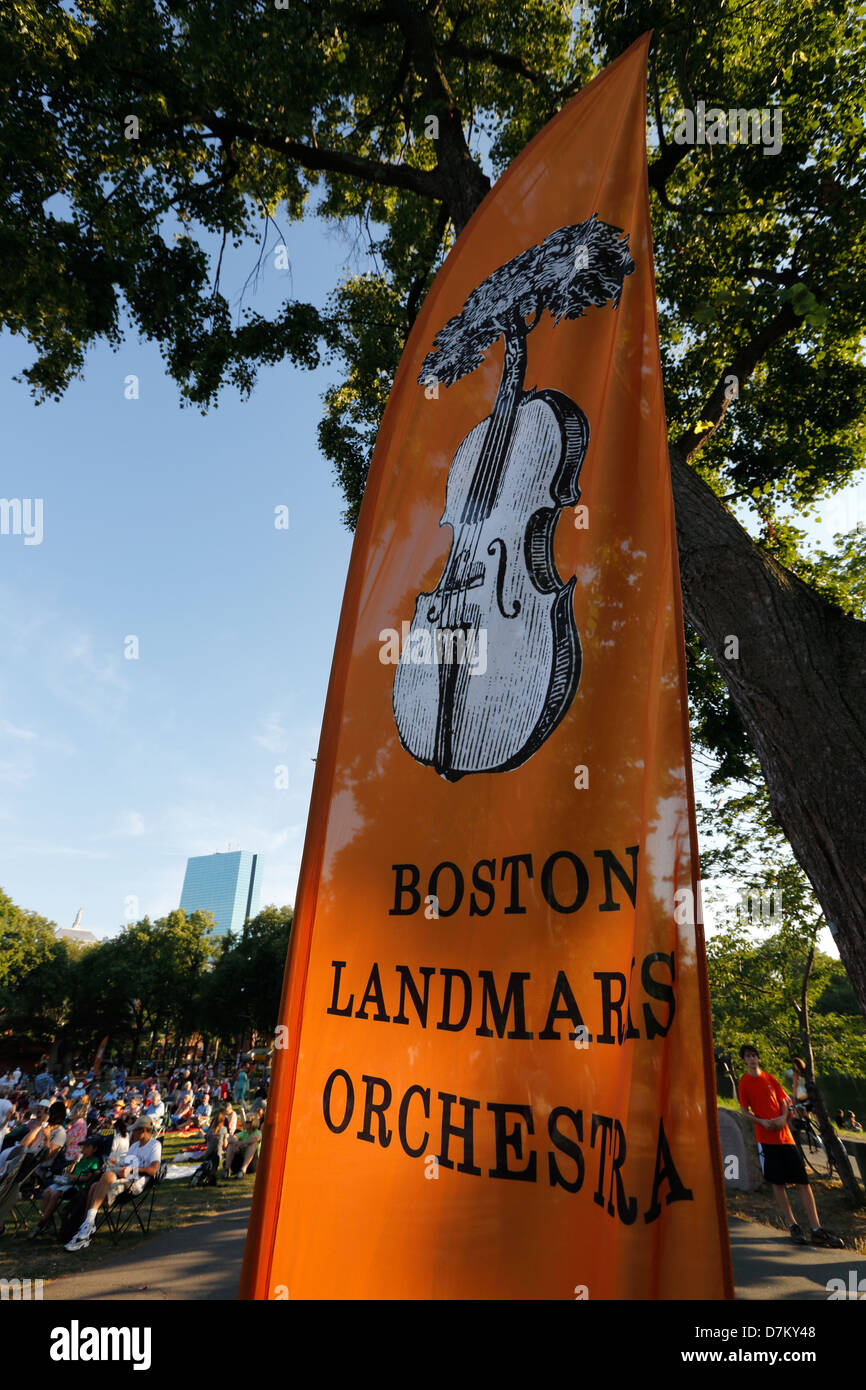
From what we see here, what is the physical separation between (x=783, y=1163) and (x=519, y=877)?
652 centimetres

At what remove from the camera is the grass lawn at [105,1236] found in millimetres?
6195

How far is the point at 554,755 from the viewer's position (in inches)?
81.4

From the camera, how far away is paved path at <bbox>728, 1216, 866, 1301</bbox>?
15.9ft

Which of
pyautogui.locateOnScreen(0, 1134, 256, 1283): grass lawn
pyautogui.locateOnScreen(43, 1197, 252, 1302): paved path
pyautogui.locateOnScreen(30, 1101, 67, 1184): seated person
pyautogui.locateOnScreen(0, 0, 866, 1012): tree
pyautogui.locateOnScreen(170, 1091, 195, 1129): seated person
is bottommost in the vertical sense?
pyautogui.locateOnScreen(170, 1091, 195, 1129): seated person

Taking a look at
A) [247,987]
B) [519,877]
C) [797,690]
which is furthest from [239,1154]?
[247,987]

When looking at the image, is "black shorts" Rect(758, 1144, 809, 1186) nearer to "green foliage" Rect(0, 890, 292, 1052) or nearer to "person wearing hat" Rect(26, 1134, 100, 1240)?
"person wearing hat" Rect(26, 1134, 100, 1240)

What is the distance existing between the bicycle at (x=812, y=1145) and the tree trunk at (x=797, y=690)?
→ 424 inches

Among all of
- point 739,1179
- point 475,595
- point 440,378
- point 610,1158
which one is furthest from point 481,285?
point 739,1179

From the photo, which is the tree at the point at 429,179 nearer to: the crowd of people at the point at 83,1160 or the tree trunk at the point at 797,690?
the tree trunk at the point at 797,690

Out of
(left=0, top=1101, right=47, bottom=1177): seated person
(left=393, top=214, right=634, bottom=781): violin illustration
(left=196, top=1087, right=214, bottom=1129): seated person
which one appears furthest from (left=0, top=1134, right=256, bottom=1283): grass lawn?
(left=196, top=1087, right=214, bottom=1129): seated person

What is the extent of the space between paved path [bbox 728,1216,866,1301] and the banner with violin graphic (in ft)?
14.1
